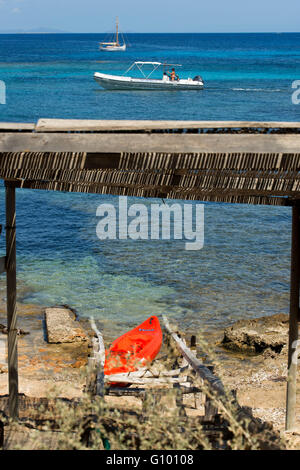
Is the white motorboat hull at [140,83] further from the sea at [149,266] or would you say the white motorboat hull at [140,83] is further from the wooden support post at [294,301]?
the wooden support post at [294,301]

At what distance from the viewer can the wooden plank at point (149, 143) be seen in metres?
4.00

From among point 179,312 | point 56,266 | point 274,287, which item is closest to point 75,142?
point 179,312

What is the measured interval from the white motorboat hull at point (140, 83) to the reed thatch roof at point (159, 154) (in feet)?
182

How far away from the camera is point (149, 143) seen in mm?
4059

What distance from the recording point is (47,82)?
204ft

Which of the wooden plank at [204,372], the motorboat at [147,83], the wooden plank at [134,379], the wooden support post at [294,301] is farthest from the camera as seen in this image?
the motorboat at [147,83]

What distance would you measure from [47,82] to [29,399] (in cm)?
5983

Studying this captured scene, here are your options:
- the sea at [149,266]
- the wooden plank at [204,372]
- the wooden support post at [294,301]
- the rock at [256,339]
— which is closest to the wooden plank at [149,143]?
the wooden support post at [294,301]

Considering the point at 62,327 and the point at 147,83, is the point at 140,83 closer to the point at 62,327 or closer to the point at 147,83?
the point at 147,83

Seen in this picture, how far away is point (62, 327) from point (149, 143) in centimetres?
718

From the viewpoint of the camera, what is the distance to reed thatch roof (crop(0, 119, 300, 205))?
13.2 ft

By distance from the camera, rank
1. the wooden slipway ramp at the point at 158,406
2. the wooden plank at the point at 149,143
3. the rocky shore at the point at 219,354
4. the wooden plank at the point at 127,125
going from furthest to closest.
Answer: the rocky shore at the point at 219,354 < the wooden plank at the point at 127,125 < the wooden plank at the point at 149,143 < the wooden slipway ramp at the point at 158,406
